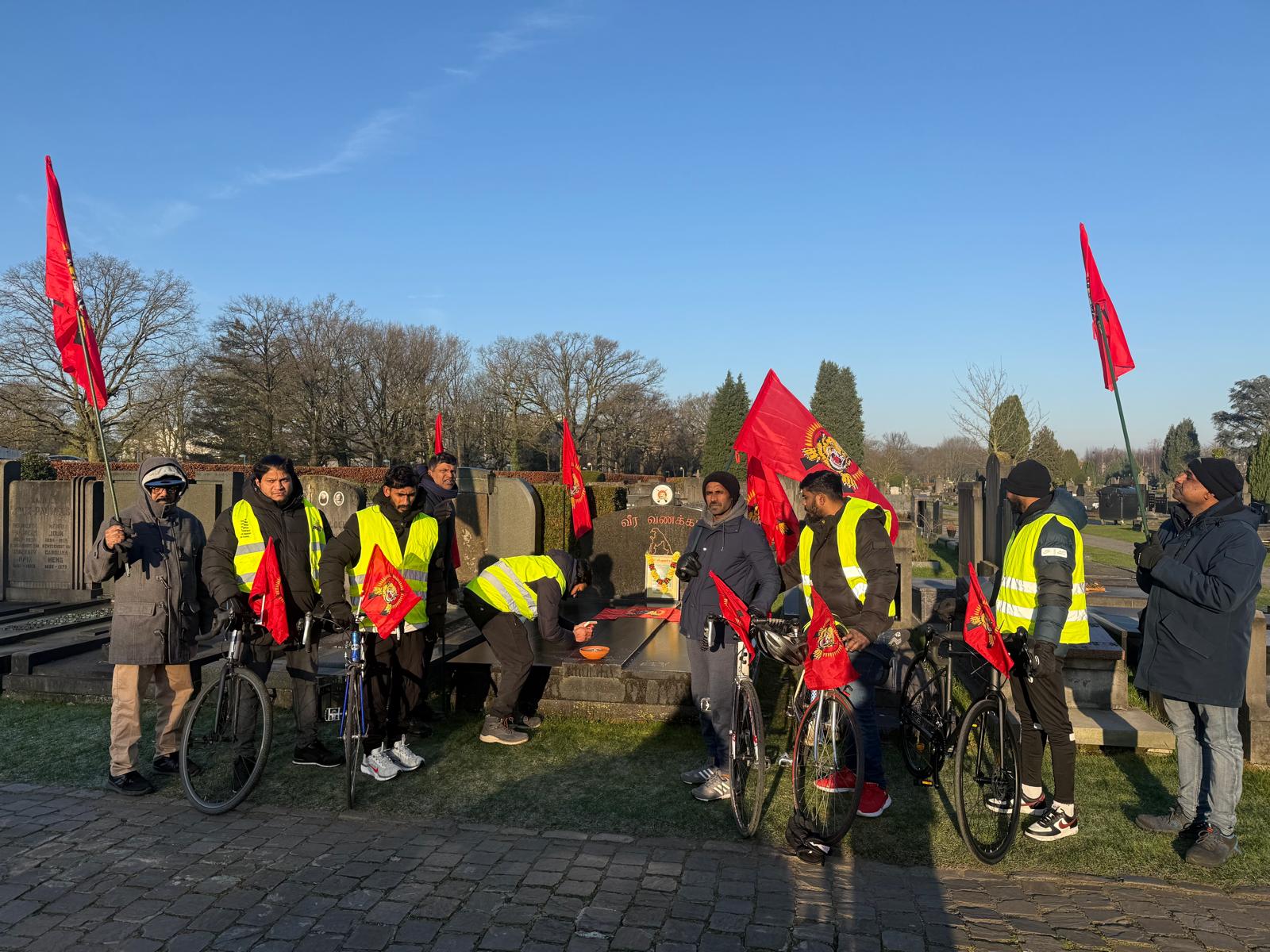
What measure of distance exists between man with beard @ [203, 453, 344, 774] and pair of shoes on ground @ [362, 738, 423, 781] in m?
0.27

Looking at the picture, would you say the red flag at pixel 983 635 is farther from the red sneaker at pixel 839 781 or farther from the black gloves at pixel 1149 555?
the red sneaker at pixel 839 781

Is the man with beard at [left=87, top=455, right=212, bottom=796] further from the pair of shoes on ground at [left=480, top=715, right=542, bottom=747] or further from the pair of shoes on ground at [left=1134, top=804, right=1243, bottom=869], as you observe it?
the pair of shoes on ground at [left=1134, top=804, right=1243, bottom=869]

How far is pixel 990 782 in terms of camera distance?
4230 mm

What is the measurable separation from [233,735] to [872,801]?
342cm

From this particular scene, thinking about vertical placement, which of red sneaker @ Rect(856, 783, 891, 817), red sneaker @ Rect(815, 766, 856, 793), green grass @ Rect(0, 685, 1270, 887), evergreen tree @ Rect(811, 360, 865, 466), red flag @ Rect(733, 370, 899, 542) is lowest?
green grass @ Rect(0, 685, 1270, 887)

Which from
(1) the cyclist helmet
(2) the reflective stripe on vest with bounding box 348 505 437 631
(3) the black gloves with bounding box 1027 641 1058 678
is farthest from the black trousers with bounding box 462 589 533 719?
(3) the black gloves with bounding box 1027 641 1058 678

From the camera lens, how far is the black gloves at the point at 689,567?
487cm

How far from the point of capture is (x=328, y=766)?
17.3 feet

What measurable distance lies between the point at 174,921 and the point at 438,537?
2.70 meters

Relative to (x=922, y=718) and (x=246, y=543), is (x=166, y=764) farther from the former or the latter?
(x=922, y=718)

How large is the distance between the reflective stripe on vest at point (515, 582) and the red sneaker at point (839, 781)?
2198 millimetres

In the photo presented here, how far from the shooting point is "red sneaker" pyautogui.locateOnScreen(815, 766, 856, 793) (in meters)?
4.35

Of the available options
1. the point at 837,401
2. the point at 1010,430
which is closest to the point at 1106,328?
the point at 1010,430

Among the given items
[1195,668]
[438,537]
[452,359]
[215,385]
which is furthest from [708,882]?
[452,359]
